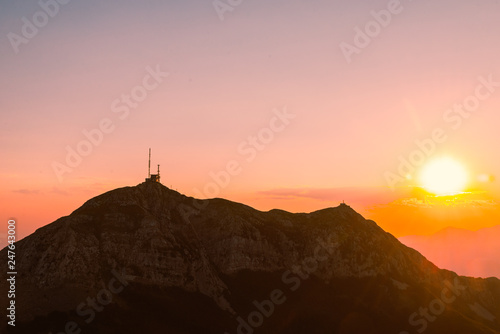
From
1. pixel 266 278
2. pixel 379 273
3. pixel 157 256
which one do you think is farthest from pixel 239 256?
pixel 379 273

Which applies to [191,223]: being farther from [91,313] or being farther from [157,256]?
[91,313]

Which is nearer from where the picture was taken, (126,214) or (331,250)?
(126,214)

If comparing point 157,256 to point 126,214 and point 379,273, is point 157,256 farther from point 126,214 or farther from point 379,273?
point 379,273

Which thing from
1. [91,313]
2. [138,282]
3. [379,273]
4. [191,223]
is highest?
[191,223]

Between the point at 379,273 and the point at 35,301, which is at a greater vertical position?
the point at 379,273

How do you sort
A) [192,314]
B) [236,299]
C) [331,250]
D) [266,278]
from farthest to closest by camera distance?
1. [331,250]
2. [266,278]
3. [236,299]
4. [192,314]

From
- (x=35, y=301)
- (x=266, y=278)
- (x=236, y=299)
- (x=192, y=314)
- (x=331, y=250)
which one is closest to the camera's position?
(x=35, y=301)

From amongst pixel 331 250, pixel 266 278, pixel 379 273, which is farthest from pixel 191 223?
pixel 379 273
